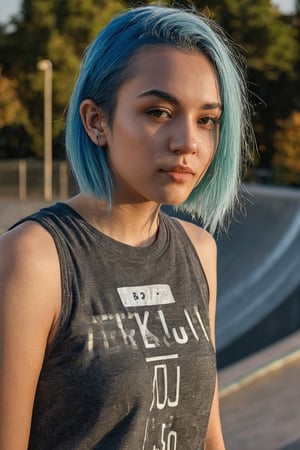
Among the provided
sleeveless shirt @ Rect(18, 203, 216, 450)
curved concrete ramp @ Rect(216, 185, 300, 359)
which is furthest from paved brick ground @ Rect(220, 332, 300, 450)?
curved concrete ramp @ Rect(216, 185, 300, 359)

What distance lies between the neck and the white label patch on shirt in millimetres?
115

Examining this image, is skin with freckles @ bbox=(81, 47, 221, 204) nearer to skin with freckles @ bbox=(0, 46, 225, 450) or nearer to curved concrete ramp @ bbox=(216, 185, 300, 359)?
skin with freckles @ bbox=(0, 46, 225, 450)

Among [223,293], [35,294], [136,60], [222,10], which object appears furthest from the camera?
[222,10]

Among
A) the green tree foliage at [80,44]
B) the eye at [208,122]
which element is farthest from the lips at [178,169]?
the green tree foliage at [80,44]

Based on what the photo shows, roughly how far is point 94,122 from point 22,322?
488 millimetres

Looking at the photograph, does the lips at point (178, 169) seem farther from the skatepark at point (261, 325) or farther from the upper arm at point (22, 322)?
the skatepark at point (261, 325)

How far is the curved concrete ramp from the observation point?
44.5 feet

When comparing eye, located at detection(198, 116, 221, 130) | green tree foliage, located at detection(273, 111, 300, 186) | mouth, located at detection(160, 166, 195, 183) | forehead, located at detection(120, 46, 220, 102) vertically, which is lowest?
green tree foliage, located at detection(273, 111, 300, 186)

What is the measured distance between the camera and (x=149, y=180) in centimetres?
186

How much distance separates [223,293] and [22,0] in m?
38.0

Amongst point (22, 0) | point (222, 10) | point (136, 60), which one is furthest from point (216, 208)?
point (22, 0)

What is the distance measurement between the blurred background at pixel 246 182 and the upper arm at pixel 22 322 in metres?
1.40

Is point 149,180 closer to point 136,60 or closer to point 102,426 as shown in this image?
point 136,60

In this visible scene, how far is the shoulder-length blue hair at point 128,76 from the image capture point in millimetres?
1849
